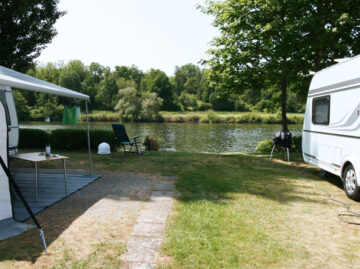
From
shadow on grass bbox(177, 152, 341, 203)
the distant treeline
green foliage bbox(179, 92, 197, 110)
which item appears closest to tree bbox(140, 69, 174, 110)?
the distant treeline

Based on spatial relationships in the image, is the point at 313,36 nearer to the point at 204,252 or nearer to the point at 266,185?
the point at 266,185

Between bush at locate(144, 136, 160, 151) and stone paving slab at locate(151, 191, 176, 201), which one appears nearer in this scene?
stone paving slab at locate(151, 191, 176, 201)

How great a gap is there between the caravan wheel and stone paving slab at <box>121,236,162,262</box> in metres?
3.88

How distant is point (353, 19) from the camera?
992 centimetres

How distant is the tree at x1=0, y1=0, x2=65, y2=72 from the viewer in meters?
10.6

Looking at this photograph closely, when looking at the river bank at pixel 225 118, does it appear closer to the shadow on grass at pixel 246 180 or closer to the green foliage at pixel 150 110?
the green foliage at pixel 150 110

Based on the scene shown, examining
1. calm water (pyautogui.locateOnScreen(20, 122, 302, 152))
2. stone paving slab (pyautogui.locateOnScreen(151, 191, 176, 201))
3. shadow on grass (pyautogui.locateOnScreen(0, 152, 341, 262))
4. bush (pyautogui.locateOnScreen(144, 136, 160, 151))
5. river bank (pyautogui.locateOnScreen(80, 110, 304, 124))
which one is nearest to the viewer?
shadow on grass (pyautogui.locateOnScreen(0, 152, 341, 262))

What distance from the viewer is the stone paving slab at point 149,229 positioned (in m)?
3.71

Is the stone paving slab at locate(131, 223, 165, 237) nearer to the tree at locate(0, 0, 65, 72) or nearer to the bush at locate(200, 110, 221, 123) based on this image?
the tree at locate(0, 0, 65, 72)

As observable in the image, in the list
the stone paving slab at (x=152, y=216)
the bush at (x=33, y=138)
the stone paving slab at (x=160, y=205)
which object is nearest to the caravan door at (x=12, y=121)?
the stone paving slab at (x=160, y=205)

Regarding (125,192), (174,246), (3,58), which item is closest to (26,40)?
(3,58)

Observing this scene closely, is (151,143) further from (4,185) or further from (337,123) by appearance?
(4,185)

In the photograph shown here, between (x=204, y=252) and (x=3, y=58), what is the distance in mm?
10653

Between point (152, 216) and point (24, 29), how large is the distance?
10161 millimetres
